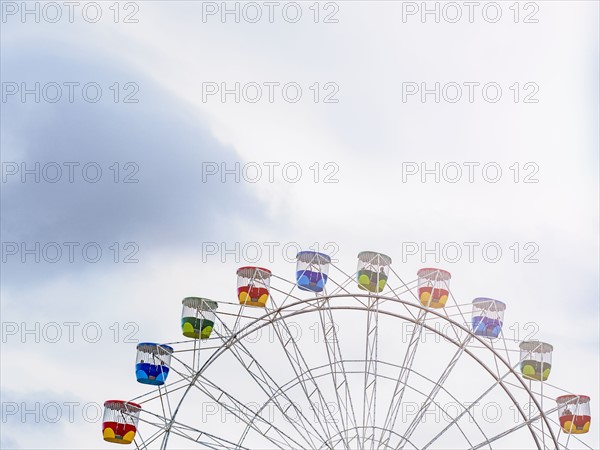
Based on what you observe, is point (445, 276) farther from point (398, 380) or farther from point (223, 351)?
point (223, 351)

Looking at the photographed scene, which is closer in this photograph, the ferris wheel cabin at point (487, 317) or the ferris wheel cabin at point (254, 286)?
the ferris wheel cabin at point (487, 317)

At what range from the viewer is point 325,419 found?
69.6 feet

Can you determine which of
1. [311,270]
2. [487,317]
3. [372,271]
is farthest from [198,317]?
[487,317]

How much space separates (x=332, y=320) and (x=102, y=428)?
613cm

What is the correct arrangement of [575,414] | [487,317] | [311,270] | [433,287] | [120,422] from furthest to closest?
[120,422]
[311,270]
[575,414]
[433,287]
[487,317]

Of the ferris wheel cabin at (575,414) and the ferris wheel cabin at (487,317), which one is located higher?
the ferris wheel cabin at (487,317)

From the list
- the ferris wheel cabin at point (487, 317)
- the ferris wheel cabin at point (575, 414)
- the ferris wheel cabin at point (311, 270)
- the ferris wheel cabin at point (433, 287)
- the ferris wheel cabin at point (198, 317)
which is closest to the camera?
the ferris wheel cabin at point (487, 317)

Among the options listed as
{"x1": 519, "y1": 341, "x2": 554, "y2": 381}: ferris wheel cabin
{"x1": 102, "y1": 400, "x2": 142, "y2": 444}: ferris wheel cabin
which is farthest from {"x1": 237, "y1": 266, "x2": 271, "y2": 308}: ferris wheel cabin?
{"x1": 519, "y1": 341, "x2": 554, "y2": 381}: ferris wheel cabin

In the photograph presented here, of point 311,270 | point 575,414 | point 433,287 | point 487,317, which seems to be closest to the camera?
point 487,317

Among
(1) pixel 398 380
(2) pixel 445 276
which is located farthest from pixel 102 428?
(2) pixel 445 276

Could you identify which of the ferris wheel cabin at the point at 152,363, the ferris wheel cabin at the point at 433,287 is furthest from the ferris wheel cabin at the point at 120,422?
the ferris wheel cabin at the point at 433,287

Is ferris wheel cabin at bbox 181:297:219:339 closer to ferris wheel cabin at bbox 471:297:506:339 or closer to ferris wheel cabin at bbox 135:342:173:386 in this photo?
ferris wheel cabin at bbox 135:342:173:386

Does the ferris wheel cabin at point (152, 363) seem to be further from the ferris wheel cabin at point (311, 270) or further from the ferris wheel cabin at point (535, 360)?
the ferris wheel cabin at point (535, 360)

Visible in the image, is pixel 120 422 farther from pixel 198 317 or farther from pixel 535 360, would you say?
pixel 535 360
